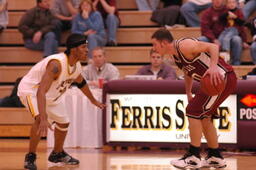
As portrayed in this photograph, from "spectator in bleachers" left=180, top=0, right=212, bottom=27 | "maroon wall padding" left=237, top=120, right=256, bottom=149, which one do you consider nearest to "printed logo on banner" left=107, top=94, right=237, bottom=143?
"maroon wall padding" left=237, top=120, right=256, bottom=149

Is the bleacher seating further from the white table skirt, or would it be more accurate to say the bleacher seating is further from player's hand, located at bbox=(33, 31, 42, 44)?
the white table skirt

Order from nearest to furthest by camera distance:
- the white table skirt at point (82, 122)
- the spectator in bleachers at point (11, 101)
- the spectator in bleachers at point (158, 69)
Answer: the white table skirt at point (82, 122) < the spectator in bleachers at point (158, 69) < the spectator in bleachers at point (11, 101)

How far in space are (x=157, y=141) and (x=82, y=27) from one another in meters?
3.59

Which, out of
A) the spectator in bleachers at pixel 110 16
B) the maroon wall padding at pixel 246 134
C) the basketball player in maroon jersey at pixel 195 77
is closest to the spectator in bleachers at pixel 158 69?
the maroon wall padding at pixel 246 134

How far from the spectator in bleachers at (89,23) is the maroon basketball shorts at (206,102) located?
521cm

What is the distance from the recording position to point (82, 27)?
12383 millimetres

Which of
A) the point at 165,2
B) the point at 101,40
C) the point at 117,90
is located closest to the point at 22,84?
the point at 117,90

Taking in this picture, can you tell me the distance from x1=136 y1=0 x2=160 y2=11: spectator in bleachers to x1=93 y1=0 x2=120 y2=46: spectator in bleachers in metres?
0.66

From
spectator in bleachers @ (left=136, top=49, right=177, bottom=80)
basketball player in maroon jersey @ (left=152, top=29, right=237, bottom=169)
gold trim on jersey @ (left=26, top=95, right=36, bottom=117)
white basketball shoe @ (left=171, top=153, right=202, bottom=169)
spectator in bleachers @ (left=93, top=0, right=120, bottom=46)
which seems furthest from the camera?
spectator in bleachers @ (left=93, top=0, right=120, bottom=46)

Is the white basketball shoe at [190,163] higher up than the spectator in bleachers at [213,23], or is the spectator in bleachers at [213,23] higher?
the spectator in bleachers at [213,23]

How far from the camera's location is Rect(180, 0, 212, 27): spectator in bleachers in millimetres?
12586

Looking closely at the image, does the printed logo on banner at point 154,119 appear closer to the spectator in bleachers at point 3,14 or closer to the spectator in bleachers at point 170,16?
the spectator in bleachers at point 170,16

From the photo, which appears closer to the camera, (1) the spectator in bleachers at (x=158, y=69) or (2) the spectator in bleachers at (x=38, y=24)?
(1) the spectator in bleachers at (x=158, y=69)

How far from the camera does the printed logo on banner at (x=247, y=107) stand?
923 cm
